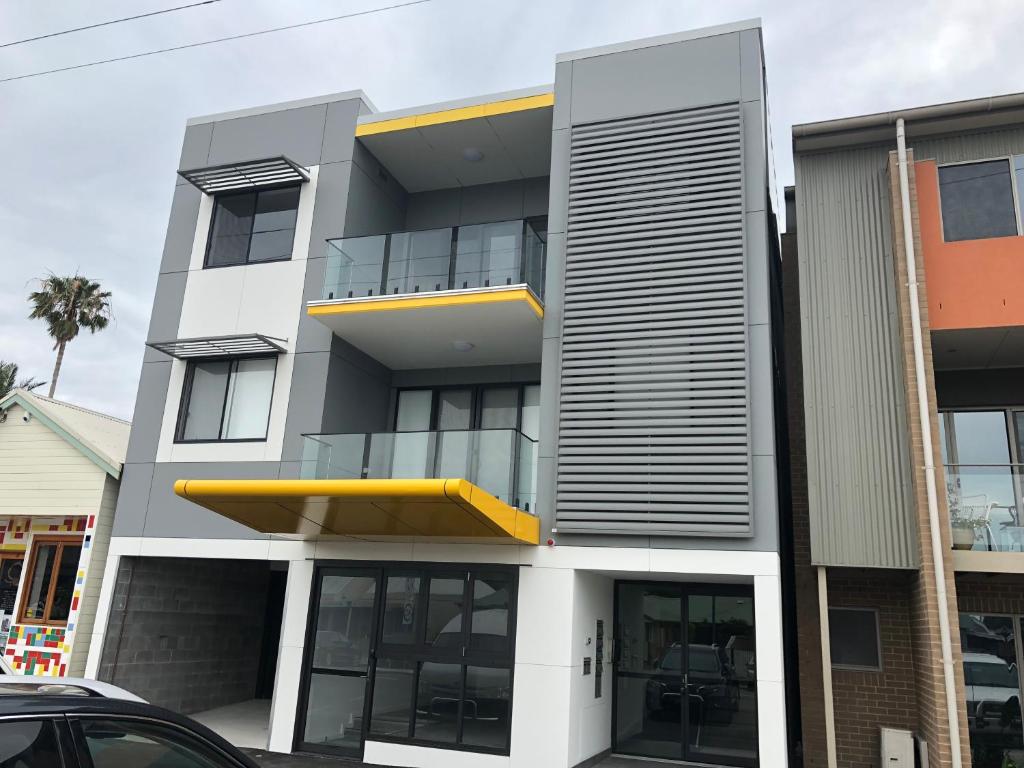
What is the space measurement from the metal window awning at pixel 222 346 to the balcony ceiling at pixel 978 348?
987cm

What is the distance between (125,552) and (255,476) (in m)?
2.62

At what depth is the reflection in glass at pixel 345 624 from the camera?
457 inches

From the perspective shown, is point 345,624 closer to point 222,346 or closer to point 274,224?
point 222,346

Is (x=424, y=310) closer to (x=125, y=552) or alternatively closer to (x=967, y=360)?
(x=125, y=552)

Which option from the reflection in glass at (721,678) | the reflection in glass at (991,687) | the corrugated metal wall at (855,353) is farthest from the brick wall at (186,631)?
the reflection in glass at (991,687)

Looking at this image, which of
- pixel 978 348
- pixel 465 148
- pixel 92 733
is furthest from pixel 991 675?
pixel 92 733

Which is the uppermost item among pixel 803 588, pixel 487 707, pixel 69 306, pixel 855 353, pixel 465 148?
pixel 69 306

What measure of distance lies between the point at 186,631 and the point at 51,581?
2461mm

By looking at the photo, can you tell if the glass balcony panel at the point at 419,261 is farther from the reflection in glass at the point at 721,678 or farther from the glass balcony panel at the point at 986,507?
the glass balcony panel at the point at 986,507

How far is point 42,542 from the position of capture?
1479cm

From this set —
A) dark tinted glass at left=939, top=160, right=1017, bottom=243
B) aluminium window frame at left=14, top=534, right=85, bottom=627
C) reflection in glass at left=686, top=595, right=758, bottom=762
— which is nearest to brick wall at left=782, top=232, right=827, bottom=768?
reflection in glass at left=686, top=595, right=758, bottom=762

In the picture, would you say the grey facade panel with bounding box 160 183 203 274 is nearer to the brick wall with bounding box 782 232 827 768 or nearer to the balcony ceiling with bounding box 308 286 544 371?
the balcony ceiling with bounding box 308 286 544 371

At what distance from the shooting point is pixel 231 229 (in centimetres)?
1471

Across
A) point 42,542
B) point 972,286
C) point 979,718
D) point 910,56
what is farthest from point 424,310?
point 910,56
